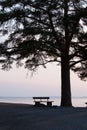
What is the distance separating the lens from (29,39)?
3259 cm

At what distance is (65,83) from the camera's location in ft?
115

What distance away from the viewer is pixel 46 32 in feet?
105

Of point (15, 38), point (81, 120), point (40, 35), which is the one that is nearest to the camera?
point (81, 120)

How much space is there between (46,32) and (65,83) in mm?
5201

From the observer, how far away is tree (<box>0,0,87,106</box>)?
106ft

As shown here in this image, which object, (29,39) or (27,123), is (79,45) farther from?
(27,123)

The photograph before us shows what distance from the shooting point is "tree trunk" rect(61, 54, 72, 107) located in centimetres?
3488

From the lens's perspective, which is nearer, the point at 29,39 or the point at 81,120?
the point at 81,120

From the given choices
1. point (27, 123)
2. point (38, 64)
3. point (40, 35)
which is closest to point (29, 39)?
point (40, 35)

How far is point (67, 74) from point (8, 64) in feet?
16.4

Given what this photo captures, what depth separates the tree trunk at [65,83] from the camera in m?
34.9

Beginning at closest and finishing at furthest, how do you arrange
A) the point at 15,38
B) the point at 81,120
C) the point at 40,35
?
the point at 81,120 → the point at 40,35 → the point at 15,38

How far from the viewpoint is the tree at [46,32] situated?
32.3 metres

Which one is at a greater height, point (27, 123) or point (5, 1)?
point (5, 1)
